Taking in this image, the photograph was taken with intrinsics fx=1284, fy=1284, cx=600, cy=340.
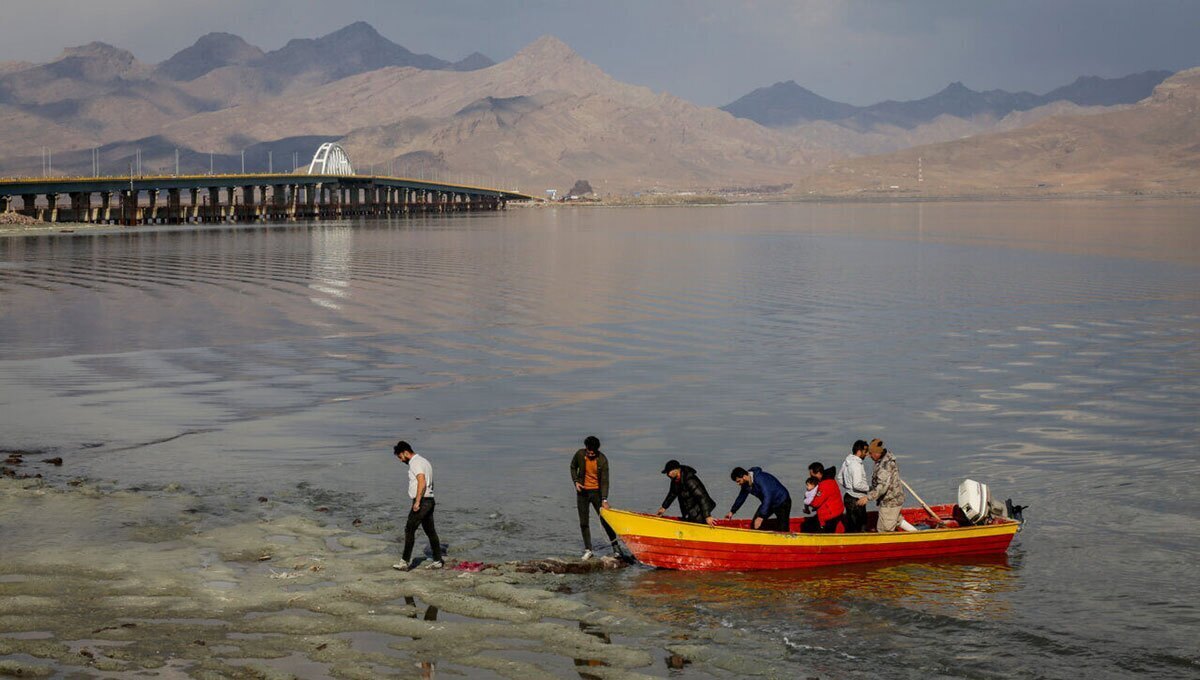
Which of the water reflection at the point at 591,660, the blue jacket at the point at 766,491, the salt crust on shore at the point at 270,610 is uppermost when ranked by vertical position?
the blue jacket at the point at 766,491

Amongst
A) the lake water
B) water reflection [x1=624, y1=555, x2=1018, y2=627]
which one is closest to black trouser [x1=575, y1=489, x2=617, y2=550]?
the lake water

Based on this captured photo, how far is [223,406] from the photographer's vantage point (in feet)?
132

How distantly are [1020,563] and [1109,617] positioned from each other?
10.8 ft

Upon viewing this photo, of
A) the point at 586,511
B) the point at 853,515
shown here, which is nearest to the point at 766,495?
the point at 853,515

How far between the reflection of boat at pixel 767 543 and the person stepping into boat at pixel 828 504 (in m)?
0.42

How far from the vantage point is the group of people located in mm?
22703

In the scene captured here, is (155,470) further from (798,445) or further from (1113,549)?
(1113,549)

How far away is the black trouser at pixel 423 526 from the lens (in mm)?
22562

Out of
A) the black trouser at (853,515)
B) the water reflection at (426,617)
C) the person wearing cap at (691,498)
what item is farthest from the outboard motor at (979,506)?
the water reflection at (426,617)

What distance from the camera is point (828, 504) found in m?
24.2

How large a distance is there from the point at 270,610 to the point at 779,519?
30.3ft

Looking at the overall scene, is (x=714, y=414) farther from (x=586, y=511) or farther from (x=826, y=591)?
(x=826, y=591)

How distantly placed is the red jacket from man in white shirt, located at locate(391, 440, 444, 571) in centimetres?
715

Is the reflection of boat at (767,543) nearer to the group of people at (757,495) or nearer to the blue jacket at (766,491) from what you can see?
the group of people at (757,495)
